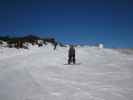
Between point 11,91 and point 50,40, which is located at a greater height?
point 50,40

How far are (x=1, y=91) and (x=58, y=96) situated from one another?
7.67 ft

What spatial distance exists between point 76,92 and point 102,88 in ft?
4.73

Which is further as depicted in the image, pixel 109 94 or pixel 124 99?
pixel 109 94

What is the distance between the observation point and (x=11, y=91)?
32.6 feet

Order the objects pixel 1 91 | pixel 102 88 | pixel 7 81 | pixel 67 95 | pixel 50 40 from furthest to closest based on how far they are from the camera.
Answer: pixel 50 40 < pixel 7 81 < pixel 102 88 < pixel 1 91 < pixel 67 95

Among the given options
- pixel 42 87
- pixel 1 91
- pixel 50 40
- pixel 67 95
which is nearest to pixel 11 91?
pixel 1 91

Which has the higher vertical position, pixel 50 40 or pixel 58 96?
pixel 50 40

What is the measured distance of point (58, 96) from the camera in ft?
29.4

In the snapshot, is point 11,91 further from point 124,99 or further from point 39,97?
point 124,99

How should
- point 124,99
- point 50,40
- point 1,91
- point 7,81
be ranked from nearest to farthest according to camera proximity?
point 124,99 → point 1,91 → point 7,81 → point 50,40

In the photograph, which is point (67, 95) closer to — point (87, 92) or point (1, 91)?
point (87, 92)

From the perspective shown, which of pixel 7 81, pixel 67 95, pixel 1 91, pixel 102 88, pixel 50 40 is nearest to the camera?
pixel 67 95

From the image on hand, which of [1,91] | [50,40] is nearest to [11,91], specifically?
[1,91]

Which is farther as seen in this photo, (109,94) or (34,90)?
(34,90)
